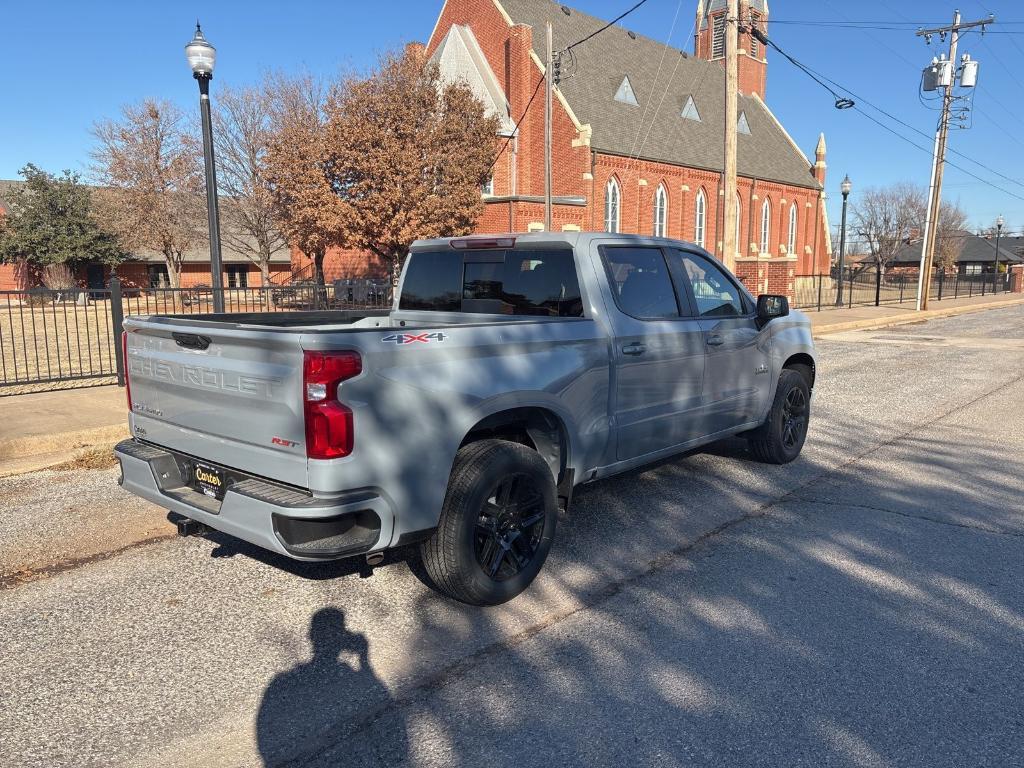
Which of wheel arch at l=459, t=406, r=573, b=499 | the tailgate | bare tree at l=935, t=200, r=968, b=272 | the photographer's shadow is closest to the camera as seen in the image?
the photographer's shadow

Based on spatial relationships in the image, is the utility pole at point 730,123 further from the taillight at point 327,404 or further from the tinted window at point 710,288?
the taillight at point 327,404

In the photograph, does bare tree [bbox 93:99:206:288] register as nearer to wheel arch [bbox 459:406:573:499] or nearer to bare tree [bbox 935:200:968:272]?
wheel arch [bbox 459:406:573:499]

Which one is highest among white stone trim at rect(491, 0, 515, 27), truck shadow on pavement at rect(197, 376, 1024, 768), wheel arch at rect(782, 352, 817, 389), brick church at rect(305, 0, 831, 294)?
white stone trim at rect(491, 0, 515, 27)

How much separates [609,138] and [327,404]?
32761 mm

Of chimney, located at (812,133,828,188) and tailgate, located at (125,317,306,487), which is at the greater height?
chimney, located at (812,133,828,188)

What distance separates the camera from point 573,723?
9.57 ft

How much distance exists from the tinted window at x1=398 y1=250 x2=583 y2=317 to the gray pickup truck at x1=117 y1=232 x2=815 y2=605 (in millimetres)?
12

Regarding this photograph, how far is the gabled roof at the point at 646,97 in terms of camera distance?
34.2 meters

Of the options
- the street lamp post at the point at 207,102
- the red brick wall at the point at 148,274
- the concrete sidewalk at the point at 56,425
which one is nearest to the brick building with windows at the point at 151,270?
the red brick wall at the point at 148,274

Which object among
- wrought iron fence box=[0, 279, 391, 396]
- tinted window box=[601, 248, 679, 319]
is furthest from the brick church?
tinted window box=[601, 248, 679, 319]

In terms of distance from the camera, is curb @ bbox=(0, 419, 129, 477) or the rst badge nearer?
the rst badge

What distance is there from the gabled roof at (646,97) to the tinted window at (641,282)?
25.8m

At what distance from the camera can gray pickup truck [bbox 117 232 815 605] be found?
3268 mm

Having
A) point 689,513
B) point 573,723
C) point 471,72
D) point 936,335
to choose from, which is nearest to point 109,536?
point 573,723
